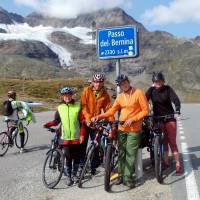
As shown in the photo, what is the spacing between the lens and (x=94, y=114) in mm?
9016

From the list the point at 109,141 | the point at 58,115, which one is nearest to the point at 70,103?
the point at 58,115

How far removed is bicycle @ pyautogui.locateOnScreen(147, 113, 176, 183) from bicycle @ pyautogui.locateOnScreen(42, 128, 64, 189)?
164 cm

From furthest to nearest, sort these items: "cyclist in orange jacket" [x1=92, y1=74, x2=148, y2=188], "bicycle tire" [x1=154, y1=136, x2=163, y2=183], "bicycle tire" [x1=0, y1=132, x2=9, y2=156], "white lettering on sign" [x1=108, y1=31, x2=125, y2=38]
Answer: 1. "bicycle tire" [x1=0, y1=132, x2=9, y2=156]
2. "white lettering on sign" [x1=108, y1=31, x2=125, y2=38]
3. "bicycle tire" [x1=154, y1=136, x2=163, y2=183]
4. "cyclist in orange jacket" [x1=92, y1=74, x2=148, y2=188]

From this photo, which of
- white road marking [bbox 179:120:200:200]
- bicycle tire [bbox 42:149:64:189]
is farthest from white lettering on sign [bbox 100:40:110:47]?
bicycle tire [bbox 42:149:64:189]

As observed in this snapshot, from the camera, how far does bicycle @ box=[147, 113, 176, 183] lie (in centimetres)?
838

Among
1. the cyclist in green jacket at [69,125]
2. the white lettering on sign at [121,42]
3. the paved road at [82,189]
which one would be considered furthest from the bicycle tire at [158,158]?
the white lettering on sign at [121,42]

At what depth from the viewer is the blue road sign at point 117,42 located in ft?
36.5

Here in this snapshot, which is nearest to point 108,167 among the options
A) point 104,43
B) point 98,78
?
point 98,78

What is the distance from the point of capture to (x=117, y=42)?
11242 millimetres

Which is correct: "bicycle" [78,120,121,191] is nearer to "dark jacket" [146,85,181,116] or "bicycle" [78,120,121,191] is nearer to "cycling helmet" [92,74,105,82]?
"cycling helmet" [92,74,105,82]

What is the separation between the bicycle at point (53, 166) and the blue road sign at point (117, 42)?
10.1 feet

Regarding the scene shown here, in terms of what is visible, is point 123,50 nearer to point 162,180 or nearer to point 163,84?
point 163,84

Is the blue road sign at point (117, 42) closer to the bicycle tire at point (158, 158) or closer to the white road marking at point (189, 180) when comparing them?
the white road marking at point (189, 180)

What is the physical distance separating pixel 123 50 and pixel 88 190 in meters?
4.19
